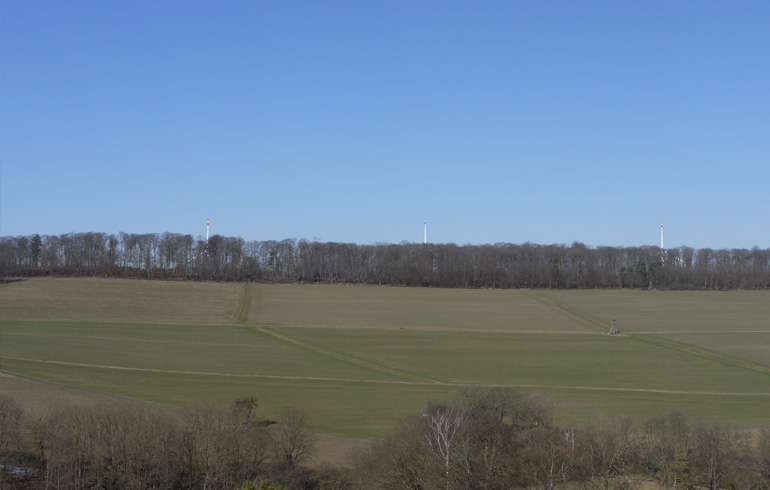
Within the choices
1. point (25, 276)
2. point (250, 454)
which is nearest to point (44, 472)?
point (250, 454)

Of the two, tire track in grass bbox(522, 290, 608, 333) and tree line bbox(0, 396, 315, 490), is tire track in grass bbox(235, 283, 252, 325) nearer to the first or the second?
tire track in grass bbox(522, 290, 608, 333)

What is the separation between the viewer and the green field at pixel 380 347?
1671 inches

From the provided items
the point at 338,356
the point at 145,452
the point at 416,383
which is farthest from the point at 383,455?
the point at 338,356

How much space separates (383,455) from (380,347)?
3357 cm

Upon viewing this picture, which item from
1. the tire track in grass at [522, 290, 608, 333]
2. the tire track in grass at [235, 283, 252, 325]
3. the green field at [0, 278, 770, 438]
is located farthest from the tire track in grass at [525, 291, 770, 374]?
the tire track in grass at [235, 283, 252, 325]

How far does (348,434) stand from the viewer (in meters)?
34.8

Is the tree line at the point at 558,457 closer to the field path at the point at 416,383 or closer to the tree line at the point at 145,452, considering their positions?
the tree line at the point at 145,452

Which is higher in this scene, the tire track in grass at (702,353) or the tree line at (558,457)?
the tire track in grass at (702,353)

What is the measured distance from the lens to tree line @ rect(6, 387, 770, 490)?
27844 mm

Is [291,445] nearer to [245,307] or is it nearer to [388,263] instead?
[245,307]

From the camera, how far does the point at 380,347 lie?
203 feet

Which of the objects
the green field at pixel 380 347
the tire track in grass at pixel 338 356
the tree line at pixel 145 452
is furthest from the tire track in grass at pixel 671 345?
the tree line at pixel 145 452

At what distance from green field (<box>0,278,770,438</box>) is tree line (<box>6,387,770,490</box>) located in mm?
5298

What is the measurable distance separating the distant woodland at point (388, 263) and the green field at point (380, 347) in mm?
23196
